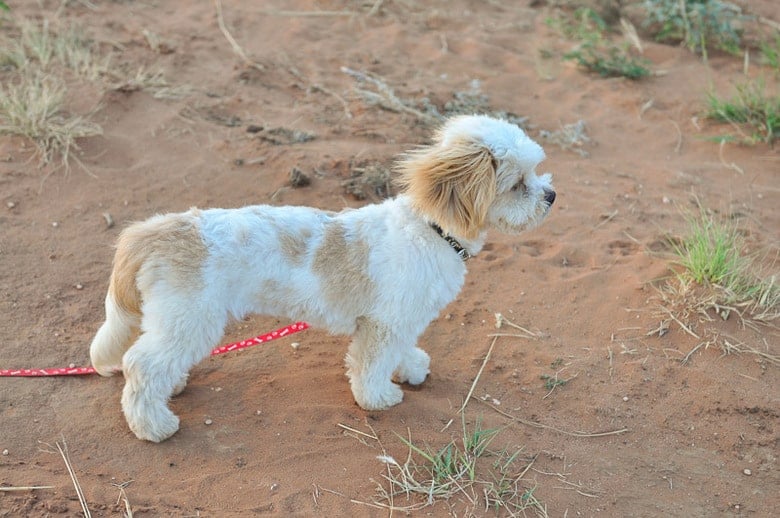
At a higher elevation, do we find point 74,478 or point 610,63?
point 610,63

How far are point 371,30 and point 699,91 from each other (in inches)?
146

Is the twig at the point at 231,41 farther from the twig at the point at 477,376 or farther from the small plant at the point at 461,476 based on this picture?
the small plant at the point at 461,476

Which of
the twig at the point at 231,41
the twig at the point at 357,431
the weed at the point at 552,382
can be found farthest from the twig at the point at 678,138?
the twig at the point at 357,431

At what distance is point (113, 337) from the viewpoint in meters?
3.82

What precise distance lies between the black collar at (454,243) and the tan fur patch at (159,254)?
1.17 meters

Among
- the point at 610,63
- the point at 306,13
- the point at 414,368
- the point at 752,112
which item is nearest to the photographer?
the point at 414,368

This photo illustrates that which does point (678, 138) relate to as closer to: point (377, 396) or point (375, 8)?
Result: point (375, 8)

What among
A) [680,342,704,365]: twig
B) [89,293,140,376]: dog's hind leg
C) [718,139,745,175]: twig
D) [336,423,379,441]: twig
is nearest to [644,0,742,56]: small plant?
[718,139,745,175]: twig

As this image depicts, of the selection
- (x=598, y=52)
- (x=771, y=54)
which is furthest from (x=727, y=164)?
(x=598, y=52)

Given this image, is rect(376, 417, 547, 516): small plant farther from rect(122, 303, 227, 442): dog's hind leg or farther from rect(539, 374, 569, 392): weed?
rect(122, 303, 227, 442): dog's hind leg

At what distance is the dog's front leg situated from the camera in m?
3.91

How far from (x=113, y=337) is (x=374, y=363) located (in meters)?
1.36

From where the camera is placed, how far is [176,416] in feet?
12.6

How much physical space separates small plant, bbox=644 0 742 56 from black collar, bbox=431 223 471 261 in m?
6.03
